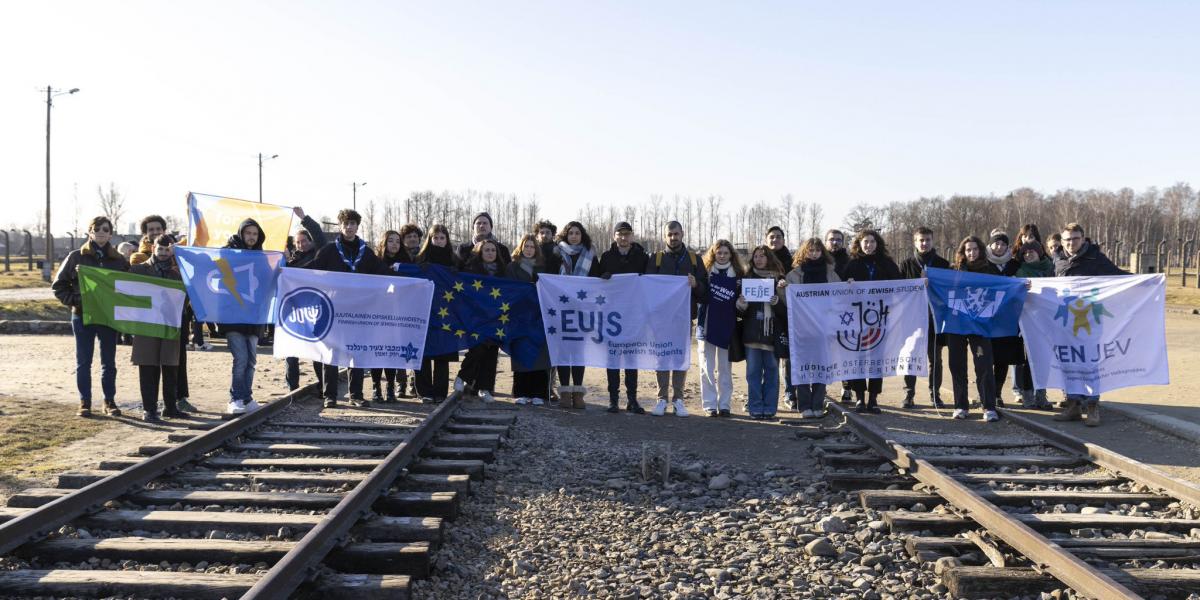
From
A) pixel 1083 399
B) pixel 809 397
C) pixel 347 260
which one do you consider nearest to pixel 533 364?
pixel 347 260

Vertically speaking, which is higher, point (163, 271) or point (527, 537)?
point (163, 271)

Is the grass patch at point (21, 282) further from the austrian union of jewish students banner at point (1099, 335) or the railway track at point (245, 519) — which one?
the austrian union of jewish students banner at point (1099, 335)

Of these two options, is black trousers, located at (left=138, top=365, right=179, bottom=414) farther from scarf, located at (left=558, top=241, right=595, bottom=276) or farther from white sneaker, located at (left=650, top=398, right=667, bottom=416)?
white sneaker, located at (left=650, top=398, right=667, bottom=416)

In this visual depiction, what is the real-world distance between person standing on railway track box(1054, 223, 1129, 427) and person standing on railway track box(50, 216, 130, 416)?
11.1 meters

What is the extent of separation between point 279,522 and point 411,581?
1.29 m

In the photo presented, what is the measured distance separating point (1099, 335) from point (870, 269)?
267 centimetres

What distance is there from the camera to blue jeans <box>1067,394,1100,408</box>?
1062 centimetres

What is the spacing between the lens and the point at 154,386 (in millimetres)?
10484

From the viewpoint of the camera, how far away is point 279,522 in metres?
5.82

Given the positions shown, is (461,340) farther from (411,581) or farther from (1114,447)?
(1114,447)

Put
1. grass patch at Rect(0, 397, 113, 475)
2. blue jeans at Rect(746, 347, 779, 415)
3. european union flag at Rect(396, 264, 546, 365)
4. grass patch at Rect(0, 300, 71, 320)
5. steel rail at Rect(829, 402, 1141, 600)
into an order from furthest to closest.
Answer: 1. grass patch at Rect(0, 300, 71, 320)
2. european union flag at Rect(396, 264, 546, 365)
3. blue jeans at Rect(746, 347, 779, 415)
4. grass patch at Rect(0, 397, 113, 475)
5. steel rail at Rect(829, 402, 1141, 600)

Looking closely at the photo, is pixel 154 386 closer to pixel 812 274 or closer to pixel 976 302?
pixel 812 274

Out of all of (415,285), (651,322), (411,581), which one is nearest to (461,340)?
(415,285)

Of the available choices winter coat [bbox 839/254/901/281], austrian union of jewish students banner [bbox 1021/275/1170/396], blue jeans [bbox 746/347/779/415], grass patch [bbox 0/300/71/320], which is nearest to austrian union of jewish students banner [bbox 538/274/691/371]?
blue jeans [bbox 746/347/779/415]
